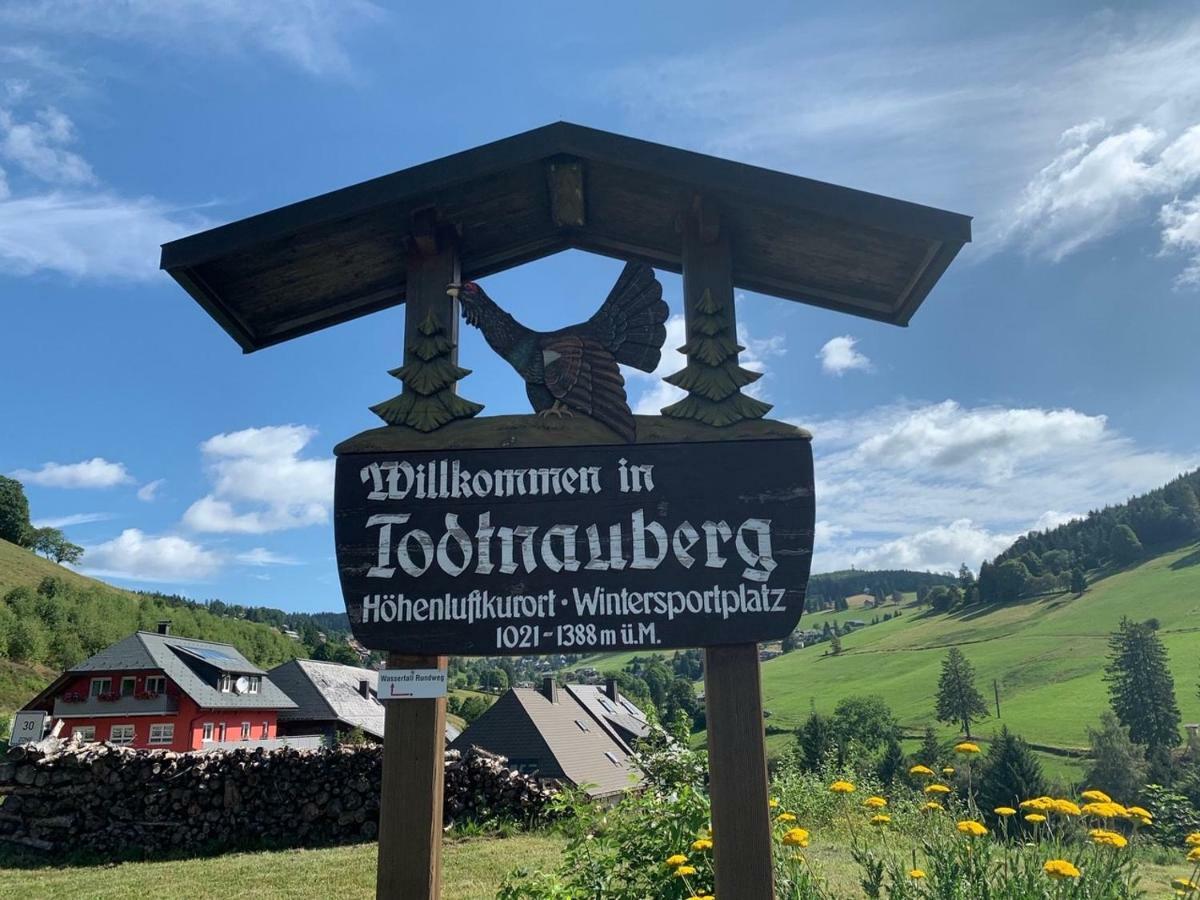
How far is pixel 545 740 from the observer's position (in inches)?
1147

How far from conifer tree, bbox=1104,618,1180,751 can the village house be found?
5075 cm

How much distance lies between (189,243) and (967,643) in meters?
117

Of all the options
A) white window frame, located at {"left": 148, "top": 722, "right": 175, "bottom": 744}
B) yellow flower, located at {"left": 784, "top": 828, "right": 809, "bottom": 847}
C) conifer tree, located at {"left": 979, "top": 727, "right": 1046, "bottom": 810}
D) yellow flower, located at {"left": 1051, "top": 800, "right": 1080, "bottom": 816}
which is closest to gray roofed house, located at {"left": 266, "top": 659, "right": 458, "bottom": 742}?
white window frame, located at {"left": 148, "top": 722, "right": 175, "bottom": 744}

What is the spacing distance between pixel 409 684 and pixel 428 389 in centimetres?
144

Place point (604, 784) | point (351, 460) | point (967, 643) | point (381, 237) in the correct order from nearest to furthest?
point (351, 460), point (381, 237), point (604, 784), point (967, 643)

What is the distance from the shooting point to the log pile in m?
12.2

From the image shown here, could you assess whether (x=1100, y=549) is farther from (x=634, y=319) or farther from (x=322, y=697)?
(x=634, y=319)

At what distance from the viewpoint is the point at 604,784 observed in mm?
27859

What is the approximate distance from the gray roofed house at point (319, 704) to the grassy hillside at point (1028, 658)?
44920 mm

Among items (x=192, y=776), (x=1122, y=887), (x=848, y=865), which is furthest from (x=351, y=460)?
(x=192, y=776)

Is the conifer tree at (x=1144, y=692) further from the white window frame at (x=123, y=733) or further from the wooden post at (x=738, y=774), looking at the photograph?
the wooden post at (x=738, y=774)

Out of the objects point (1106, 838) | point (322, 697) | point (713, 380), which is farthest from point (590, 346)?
point (322, 697)

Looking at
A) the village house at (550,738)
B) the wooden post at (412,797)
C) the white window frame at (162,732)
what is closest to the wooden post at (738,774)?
the wooden post at (412,797)

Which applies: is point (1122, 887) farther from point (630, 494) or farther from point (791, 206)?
point (791, 206)
